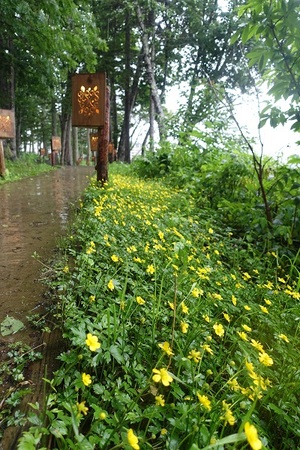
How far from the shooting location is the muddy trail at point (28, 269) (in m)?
1.25

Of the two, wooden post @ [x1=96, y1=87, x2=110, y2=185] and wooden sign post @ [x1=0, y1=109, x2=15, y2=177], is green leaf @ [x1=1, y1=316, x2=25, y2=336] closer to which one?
wooden post @ [x1=96, y1=87, x2=110, y2=185]

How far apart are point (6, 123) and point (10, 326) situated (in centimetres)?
759

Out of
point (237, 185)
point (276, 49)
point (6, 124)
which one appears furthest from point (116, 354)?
point (6, 124)

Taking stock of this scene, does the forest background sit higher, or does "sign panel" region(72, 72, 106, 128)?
"sign panel" region(72, 72, 106, 128)

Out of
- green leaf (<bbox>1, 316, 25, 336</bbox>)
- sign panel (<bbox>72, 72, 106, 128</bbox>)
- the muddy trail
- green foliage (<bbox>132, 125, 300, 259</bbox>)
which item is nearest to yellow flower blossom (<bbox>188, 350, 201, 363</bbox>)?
the muddy trail

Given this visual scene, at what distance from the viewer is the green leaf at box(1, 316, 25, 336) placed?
148 centimetres

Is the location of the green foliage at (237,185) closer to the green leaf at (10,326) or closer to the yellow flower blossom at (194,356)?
the yellow flower blossom at (194,356)

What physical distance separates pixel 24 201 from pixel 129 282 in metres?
4.06

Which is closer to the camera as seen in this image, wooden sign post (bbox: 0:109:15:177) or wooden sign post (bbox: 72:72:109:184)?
wooden sign post (bbox: 72:72:109:184)

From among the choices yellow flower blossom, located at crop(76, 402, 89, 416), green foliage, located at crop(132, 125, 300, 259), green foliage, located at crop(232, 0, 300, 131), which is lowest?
yellow flower blossom, located at crop(76, 402, 89, 416)

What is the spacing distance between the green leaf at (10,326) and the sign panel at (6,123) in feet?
24.2

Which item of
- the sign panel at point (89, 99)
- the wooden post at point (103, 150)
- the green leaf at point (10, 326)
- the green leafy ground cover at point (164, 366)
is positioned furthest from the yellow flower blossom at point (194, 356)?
the sign panel at point (89, 99)

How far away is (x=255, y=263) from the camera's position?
2812 millimetres

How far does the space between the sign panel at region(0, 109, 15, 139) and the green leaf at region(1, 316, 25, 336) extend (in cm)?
739
